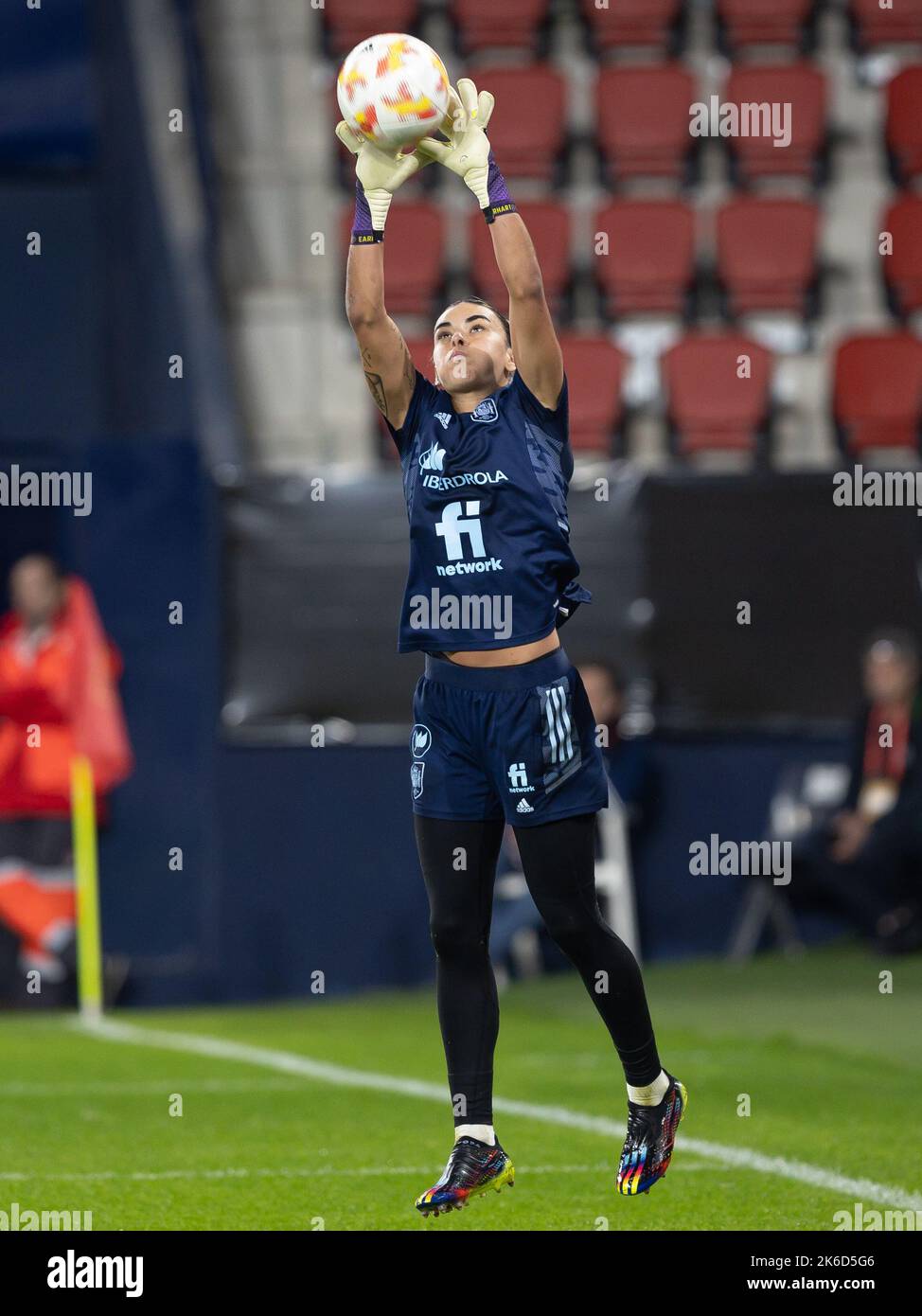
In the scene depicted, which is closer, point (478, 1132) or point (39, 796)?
point (478, 1132)

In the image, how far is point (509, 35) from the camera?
15.9 metres

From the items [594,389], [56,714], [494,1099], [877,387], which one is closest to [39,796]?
[56,714]

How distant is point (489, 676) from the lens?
17.8 ft

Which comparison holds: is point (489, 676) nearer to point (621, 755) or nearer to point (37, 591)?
point (621, 755)

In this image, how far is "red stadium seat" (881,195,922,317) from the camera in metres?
14.7

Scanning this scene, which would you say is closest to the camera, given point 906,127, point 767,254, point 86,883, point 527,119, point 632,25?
point 86,883

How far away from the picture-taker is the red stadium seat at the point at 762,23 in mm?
15992

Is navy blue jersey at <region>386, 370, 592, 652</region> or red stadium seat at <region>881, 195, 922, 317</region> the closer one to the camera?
→ navy blue jersey at <region>386, 370, 592, 652</region>

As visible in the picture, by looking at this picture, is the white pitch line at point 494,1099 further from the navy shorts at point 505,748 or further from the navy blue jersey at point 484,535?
the navy blue jersey at point 484,535

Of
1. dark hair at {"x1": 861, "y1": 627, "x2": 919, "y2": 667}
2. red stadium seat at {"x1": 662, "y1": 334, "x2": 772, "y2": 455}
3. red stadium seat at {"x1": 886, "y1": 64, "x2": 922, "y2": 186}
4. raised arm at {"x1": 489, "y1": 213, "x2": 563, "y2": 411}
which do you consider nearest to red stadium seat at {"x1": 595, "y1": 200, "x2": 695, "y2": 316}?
red stadium seat at {"x1": 662, "y1": 334, "x2": 772, "y2": 455}

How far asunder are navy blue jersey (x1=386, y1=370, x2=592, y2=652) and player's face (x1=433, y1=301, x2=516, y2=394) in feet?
0.24

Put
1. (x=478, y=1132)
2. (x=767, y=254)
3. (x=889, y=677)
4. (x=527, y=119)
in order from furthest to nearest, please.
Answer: (x=527, y=119)
(x=767, y=254)
(x=889, y=677)
(x=478, y=1132)

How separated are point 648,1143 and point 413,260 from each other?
32.5 ft

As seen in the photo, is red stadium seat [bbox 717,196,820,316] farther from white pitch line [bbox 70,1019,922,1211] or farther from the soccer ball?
the soccer ball
